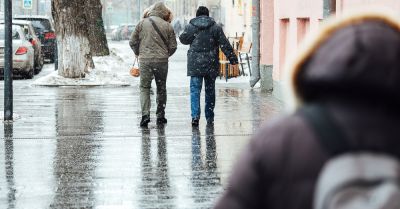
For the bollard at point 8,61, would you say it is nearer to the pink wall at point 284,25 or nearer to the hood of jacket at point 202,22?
the hood of jacket at point 202,22

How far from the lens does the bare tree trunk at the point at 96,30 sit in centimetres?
2844

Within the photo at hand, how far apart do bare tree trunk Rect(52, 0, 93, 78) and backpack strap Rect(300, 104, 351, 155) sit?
66.5 ft

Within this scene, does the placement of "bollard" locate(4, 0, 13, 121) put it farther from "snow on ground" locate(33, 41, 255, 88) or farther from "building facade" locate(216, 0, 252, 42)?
"building facade" locate(216, 0, 252, 42)

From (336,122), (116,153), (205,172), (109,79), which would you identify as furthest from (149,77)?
(336,122)

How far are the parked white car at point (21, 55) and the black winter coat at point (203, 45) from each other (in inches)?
485

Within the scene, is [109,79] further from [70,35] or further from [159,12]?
[159,12]

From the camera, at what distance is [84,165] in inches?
389

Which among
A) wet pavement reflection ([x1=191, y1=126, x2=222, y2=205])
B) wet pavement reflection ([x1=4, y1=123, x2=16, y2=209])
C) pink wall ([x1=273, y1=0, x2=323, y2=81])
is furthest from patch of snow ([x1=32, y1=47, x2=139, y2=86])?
wet pavement reflection ([x1=191, y1=126, x2=222, y2=205])

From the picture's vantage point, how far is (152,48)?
519 inches

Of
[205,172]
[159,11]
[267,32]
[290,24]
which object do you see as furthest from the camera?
[267,32]

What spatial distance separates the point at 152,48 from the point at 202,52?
694 millimetres

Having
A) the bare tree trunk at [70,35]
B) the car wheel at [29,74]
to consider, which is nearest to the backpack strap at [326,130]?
the bare tree trunk at [70,35]

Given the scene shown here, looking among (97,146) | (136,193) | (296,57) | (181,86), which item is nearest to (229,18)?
(181,86)

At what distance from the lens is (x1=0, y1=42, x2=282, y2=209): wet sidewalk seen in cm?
812
